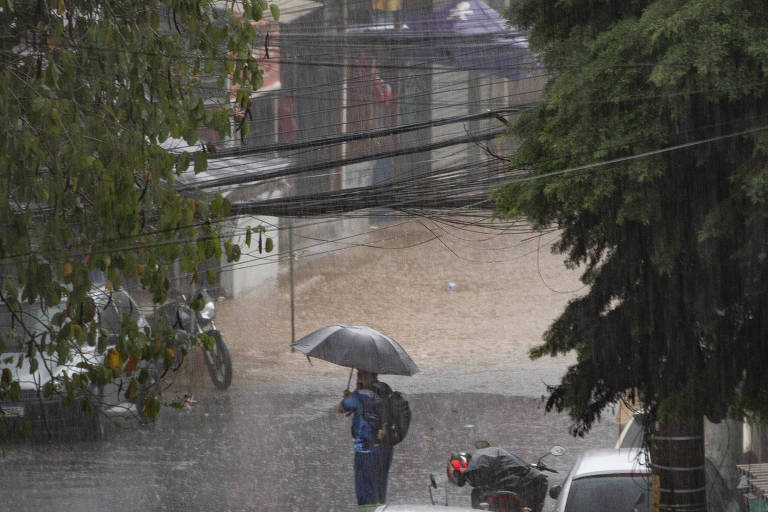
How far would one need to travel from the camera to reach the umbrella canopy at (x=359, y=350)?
7.68 meters

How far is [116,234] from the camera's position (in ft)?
10.6

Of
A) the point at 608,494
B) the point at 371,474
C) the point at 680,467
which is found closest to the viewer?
the point at 680,467

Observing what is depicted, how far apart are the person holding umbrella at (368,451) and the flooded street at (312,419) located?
104 cm

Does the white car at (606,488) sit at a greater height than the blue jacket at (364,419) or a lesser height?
lesser

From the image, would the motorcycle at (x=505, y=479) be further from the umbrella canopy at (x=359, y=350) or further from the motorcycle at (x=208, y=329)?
the motorcycle at (x=208, y=329)

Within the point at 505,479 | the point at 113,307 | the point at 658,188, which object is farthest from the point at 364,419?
the point at 658,188

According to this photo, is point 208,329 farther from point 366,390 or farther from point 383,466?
point 383,466

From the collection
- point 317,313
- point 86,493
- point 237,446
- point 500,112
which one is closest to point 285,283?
point 317,313

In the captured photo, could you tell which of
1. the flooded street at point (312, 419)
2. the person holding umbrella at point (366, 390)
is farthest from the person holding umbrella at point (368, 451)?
the flooded street at point (312, 419)

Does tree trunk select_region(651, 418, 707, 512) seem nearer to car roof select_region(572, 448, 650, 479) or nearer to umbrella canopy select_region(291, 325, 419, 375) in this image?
car roof select_region(572, 448, 650, 479)

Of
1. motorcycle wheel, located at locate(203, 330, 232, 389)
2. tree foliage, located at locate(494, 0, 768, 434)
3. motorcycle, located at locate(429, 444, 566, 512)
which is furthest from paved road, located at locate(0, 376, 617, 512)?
tree foliage, located at locate(494, 0, 768, 434)

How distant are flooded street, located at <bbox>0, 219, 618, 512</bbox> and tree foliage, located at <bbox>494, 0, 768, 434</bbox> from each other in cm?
141

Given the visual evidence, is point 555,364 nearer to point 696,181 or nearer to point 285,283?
point 285,283

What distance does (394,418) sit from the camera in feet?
23.0
